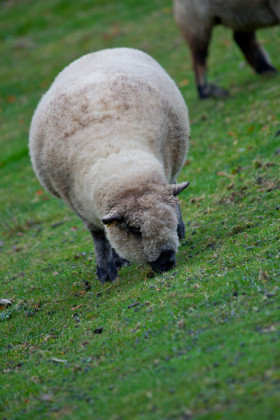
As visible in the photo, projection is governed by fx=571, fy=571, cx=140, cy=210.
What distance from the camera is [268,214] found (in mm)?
6527

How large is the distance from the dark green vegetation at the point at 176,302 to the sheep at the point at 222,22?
444 millimetres

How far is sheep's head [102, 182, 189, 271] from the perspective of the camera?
528cm

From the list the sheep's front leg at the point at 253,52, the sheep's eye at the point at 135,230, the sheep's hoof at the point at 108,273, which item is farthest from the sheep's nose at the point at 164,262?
the sheep's front leg at the point at 253,52

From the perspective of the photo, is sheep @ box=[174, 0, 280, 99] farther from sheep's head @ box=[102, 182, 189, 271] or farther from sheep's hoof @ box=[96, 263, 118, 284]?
sheep's head @ box=[102, 182, 189, 271]

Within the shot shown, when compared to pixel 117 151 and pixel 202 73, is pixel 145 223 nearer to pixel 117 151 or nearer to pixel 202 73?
pixel 117 151

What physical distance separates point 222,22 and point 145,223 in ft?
25.0

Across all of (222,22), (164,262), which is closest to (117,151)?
(164,262)

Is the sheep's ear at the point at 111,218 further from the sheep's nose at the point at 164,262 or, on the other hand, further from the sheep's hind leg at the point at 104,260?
the sheep's hind leg at the point at 104,260

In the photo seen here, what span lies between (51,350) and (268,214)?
2.92m

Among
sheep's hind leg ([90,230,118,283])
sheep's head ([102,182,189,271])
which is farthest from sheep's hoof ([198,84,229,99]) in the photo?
sheep's head ([102,182,189,271])

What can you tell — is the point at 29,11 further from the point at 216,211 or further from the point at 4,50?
the point at 216,211

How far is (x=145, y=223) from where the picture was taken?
5.25 m

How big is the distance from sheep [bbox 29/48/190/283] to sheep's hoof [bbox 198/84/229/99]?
5.56m

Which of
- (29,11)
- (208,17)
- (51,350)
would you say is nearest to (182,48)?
(208,17)
